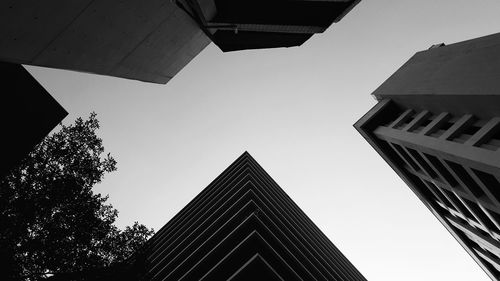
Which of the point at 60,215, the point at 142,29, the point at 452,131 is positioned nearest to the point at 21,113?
the point at 142,29

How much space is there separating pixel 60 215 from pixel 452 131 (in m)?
22.5

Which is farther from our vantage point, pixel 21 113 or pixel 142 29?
pixel 142 29

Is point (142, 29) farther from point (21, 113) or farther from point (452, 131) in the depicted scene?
point (452, 131)

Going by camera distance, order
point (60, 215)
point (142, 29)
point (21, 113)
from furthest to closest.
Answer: point (60, 215) → point (142, 29) → point (21, 113)

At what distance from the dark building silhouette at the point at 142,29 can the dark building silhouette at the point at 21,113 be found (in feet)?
4.26

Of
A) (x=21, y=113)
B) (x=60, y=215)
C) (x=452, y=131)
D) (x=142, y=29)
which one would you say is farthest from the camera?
(x=452, y=131)

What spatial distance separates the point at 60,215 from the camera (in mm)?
14016

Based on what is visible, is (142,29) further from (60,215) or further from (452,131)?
(452,131)

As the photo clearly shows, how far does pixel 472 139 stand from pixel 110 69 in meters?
19.7

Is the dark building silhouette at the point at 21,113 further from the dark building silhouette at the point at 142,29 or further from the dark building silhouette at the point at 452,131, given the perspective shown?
the dark building silhouette at the point at 452,131

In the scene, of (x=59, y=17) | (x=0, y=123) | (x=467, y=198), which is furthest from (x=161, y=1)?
(x=467, y=198)

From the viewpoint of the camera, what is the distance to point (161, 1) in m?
8.39

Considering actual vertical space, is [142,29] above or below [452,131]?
above

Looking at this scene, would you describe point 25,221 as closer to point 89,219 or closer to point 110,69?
point 89,219
